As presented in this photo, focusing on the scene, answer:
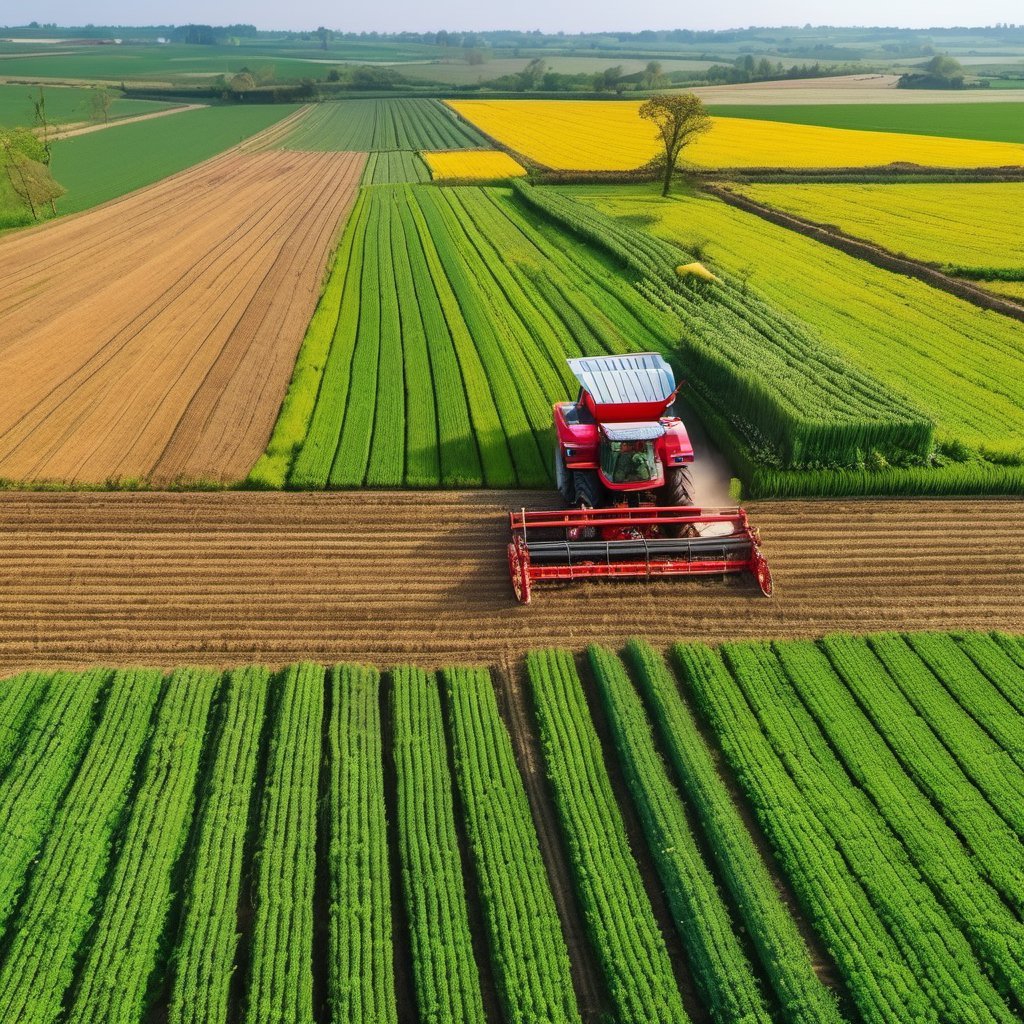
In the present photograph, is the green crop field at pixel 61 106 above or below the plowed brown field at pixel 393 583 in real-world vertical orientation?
above

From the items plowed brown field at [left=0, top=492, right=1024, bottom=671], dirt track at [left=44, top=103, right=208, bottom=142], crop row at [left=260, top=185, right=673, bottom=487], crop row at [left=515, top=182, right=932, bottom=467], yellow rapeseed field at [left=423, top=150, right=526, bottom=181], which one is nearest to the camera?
plowed brown field at [left=0, top=492, right=1024, bottom=671]

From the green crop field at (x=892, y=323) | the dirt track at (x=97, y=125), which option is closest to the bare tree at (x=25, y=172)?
the dirt track at (x=97, y=125)

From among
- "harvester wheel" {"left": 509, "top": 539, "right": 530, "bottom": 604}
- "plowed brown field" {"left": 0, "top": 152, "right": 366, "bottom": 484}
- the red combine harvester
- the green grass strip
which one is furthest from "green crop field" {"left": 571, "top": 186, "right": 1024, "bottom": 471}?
the green grass strip

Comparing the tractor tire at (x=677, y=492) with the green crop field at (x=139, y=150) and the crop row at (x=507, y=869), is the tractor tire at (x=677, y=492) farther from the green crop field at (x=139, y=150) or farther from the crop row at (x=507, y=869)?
the green crop field at (x=139, y=150)

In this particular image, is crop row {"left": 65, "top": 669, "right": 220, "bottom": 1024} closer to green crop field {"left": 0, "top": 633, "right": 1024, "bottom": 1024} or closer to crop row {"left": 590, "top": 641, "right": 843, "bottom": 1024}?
green crop field {"left": 0, "top": 633, "right": 1024, "bottom": 1024}

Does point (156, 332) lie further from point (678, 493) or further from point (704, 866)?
point (704, 866)

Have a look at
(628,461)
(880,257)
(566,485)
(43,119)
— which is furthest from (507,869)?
(43,119)
